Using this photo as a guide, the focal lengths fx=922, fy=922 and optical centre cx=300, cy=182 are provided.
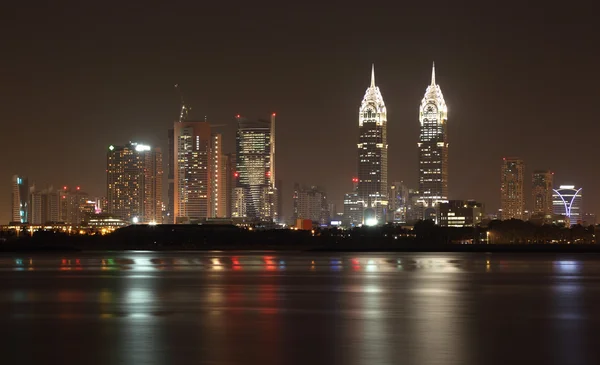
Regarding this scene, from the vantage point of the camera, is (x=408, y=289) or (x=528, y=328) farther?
(x=408, y=289)

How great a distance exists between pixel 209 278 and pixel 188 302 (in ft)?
50.4

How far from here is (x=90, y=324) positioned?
99.1 feet

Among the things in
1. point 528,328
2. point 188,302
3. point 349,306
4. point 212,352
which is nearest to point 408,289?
point 349,306

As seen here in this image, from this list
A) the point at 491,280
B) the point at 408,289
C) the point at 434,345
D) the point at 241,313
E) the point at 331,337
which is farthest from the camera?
the point at 491,280

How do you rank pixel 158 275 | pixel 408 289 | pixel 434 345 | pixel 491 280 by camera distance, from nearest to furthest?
pixel 434 345, pixel 408 289, pixel 491 280, pixel 158 275

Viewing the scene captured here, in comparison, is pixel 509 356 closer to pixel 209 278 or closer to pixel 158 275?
pixel 209 278

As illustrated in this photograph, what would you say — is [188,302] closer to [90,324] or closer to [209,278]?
[90,324]

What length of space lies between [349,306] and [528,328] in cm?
851

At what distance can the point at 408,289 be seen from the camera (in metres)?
43.9

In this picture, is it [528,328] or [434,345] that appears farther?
[528,328]

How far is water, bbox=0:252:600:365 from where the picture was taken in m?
23.6

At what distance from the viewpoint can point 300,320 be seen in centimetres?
3117

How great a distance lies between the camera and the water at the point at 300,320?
2364 centimetres

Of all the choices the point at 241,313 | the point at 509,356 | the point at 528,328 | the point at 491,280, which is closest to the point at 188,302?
the point at 241,313
